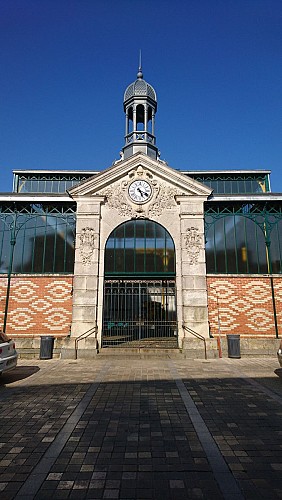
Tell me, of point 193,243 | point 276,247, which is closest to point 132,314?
point 193,243

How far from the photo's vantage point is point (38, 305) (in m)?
13.2

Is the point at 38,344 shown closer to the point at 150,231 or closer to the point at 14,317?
the point at 14,317

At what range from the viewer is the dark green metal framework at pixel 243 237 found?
45.3 feet

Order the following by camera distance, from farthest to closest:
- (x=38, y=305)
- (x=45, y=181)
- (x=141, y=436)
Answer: (x=45, y=181), (x=38, y=305), (x=141, y=436)

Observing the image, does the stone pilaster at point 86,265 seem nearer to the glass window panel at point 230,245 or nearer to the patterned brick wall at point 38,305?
the patterned brick wall at point 38,305

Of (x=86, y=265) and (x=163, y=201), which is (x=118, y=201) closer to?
(x=163, y=201)

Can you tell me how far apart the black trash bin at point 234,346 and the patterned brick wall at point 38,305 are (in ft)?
23.2

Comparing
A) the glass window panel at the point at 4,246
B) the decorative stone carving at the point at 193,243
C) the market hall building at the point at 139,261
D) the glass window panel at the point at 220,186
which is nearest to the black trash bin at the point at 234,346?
the market hall building at the point at 139,261

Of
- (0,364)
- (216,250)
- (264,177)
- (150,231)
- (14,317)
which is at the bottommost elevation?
(0,364)

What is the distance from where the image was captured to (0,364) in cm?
823

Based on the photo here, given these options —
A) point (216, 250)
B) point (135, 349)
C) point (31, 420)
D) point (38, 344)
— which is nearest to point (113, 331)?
point (135, 349)

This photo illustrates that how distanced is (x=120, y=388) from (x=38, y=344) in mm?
5931

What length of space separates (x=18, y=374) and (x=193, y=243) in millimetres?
8872

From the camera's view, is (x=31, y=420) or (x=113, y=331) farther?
(x=113, y=331)
